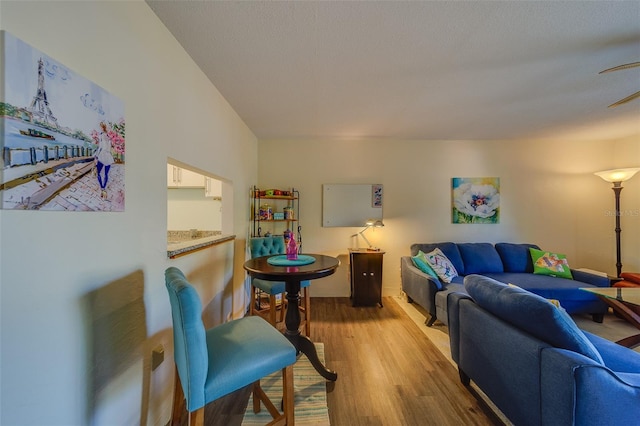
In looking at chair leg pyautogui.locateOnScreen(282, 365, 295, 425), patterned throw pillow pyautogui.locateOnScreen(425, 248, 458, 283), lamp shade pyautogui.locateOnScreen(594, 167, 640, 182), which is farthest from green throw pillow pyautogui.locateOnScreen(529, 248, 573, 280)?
chair leg pyautogui.locateOnScreen(282, 365, 295, 425)

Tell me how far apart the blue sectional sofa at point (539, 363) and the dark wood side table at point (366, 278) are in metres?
1.61

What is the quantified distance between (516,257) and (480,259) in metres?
0.56

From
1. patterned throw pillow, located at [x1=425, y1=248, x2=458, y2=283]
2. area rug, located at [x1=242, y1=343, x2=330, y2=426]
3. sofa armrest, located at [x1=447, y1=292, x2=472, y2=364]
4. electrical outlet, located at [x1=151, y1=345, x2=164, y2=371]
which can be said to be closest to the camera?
electrical outlet, located at [x1=151, y1=345, x2=164, y2=371]

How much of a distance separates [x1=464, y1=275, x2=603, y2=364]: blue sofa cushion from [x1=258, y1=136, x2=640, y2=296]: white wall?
2.37 metres

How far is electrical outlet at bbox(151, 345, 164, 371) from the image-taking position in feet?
4.51

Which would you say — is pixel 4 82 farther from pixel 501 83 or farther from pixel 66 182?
pixel 501 83

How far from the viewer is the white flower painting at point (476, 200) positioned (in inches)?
150

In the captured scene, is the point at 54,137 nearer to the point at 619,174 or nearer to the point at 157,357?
the point at 157,357

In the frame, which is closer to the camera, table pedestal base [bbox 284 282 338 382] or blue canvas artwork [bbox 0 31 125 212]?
blue canvas artwork [bbox 0 31 125 212]

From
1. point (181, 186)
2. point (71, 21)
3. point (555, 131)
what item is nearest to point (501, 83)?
point (555, 131)

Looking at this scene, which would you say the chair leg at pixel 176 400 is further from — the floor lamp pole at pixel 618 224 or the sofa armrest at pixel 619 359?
the floor lamp pole at pixel 618 224

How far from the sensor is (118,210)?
1.13 metres

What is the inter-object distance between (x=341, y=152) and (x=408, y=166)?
1123 millimetres

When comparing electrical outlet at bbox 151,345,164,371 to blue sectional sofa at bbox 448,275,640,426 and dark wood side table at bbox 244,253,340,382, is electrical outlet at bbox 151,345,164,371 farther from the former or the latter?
blue sectional sofa at bbox 448,275,640,426
